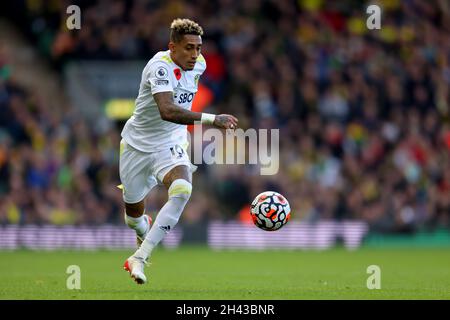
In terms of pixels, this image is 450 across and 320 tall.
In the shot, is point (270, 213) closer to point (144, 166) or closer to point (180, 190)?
point (180, 190)

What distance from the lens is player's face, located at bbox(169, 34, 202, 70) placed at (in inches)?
467

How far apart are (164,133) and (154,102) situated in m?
0.42

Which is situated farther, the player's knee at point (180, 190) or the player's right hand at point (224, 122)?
the player's knee at point (180, 190)

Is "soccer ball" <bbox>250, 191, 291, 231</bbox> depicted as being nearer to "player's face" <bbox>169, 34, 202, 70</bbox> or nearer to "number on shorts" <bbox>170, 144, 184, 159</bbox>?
"number on shorts" <bbox>170, 144, 184, 159</bbox>

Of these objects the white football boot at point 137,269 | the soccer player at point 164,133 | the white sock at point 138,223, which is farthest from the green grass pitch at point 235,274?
the soccer player at point 164,133

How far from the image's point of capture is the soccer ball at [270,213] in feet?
40.9

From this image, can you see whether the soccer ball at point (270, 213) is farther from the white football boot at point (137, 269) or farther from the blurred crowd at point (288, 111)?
the blurred crowd at point (288, 111)

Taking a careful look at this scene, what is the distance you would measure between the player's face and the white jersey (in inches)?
3.1

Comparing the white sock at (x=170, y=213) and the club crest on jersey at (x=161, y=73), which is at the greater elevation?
the club crest on jersey at (x=161, y=73)

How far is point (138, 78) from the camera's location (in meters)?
25.3

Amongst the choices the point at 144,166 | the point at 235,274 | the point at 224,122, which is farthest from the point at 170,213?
the point at 235,274

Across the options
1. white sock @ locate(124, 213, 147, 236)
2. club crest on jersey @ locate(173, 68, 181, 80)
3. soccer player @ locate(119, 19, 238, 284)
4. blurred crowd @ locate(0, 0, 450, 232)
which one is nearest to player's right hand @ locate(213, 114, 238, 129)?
soccer player @ locate(119, 19, 238, 284)

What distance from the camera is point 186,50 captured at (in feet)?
39.0

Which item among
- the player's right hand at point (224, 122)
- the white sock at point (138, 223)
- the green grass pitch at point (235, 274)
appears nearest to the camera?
the green grass pitch at point (235, 274)
